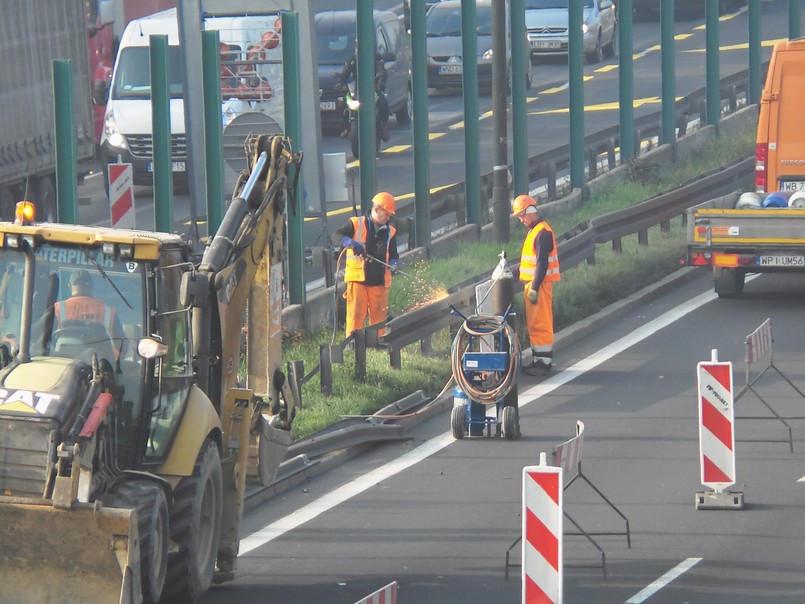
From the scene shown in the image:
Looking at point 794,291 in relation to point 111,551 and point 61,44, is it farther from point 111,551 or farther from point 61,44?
point 111,551

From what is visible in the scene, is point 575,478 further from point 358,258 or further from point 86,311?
point 358,258

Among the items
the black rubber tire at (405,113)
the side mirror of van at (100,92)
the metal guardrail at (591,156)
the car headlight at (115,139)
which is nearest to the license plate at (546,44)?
the metal guardrail at (591,156)

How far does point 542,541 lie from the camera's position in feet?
33.1

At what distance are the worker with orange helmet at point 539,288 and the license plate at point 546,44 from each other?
25398 millimetres

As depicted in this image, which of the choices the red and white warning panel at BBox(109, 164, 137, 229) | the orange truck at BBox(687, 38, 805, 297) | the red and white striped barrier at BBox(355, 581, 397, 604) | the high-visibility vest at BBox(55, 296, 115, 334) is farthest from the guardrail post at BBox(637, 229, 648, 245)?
the red and white striped barrier at BBox(355, 581, 397, 604)

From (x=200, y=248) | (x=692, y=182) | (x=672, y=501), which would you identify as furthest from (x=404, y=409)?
(x=692, y=182)

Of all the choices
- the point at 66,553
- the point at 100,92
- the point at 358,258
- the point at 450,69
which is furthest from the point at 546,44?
the point at 66,553

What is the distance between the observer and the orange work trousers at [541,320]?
17922 mm

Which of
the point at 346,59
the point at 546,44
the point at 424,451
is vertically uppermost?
the point at 346,59

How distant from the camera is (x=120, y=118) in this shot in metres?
30.1

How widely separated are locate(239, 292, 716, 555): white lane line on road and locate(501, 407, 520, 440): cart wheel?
0.47m

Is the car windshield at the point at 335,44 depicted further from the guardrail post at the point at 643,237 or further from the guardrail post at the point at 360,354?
the guardrail post at the point at 360,354

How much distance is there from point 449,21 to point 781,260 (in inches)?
786

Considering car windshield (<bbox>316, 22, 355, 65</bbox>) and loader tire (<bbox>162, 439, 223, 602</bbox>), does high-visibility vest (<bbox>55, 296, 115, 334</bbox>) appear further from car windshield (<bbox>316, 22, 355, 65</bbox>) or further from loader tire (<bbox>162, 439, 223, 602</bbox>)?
car windshield (<bbox>316, 22, 355, 65</bbox>)
